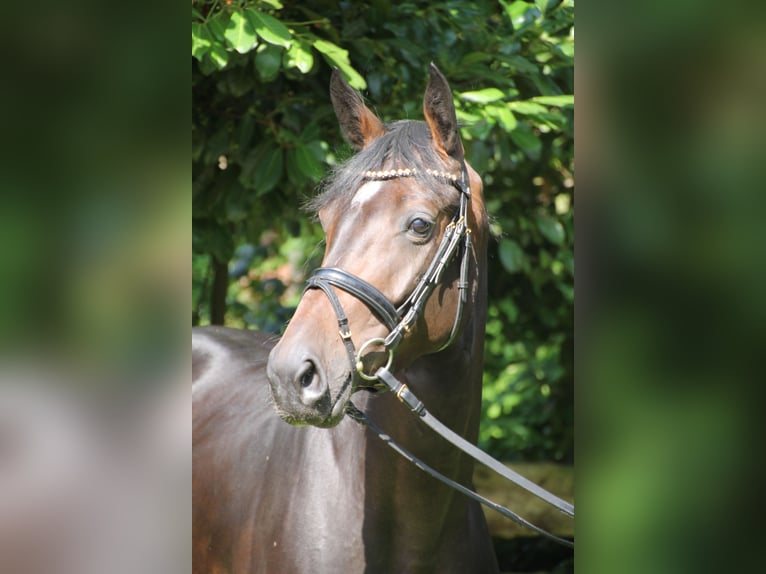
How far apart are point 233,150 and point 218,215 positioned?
15.3 inches

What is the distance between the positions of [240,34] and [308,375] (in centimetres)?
149

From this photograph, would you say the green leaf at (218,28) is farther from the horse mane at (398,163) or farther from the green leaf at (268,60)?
the horse mane at (398,163)

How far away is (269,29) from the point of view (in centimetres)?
306

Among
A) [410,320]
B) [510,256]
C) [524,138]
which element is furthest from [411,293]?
[510,256]

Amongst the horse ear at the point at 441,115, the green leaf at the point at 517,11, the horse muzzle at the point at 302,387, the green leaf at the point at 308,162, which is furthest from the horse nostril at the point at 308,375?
the green leaf at the point at 517,11

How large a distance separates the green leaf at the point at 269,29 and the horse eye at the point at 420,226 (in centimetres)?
105

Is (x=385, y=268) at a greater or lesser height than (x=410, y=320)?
greater

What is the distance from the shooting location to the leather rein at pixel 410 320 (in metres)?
2.14

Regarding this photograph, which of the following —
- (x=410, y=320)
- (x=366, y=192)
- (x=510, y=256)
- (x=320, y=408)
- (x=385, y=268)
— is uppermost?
(x=366, y=192)

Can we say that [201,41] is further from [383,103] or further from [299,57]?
[383,103]

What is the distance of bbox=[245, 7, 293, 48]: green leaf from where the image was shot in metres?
3.01

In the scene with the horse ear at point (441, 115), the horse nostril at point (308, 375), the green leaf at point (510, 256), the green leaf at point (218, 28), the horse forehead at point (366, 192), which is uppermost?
the green leaf at point (218, 28)
